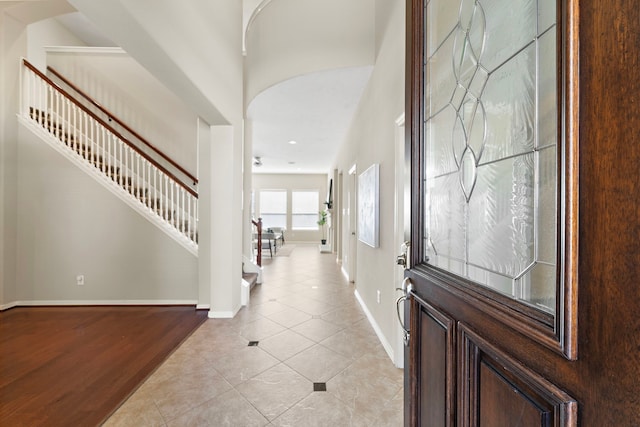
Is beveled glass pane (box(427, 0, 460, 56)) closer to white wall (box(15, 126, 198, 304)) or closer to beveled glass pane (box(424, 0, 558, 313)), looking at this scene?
beveled glass pane (box(424, 0, 558, 313))

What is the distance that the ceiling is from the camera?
3.69 m

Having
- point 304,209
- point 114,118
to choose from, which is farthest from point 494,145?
point 304,209

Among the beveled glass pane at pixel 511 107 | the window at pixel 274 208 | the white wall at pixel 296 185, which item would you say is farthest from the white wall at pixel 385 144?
the window at pixel 274 208

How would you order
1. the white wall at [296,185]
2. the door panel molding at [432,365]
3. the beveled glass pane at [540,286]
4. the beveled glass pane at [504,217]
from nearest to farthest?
1. the beveled glass pane at [540,286]
2. the beveled glass pane at [504,217]
3. the door panel molding at [432,365]
4. the white wall at [296,185]

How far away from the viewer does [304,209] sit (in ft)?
38.4

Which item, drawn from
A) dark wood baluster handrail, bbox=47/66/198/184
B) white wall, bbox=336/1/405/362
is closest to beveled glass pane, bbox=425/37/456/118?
white wall, bbox=336/1/405/362

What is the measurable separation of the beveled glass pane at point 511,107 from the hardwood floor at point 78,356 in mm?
2541

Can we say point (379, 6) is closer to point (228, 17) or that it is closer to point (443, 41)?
point (228, 17)

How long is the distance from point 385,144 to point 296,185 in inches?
355

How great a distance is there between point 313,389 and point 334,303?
6.49ft

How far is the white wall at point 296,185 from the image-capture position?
1161cm

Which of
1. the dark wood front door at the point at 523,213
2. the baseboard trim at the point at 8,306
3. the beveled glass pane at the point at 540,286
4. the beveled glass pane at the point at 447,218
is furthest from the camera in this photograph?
the baseboard trim at the point at 8,306

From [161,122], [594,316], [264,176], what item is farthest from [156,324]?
[264,176]

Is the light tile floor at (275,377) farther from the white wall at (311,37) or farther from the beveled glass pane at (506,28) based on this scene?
the white wall at (311,37)
